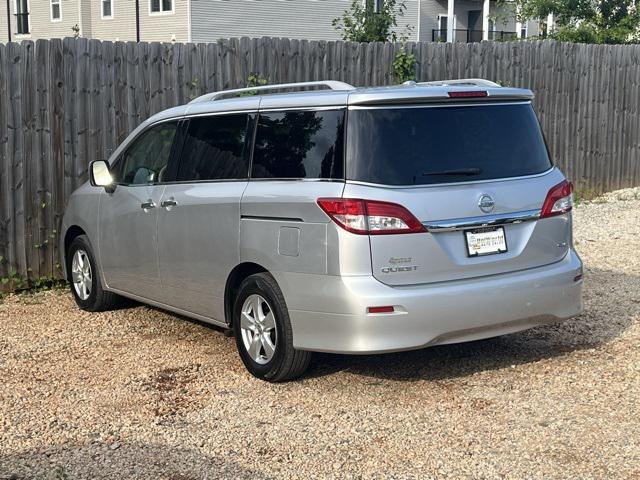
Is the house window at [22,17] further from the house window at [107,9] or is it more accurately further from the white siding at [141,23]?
the house window at [107,9]

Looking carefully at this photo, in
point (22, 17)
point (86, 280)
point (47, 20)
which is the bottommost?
point (86, 280)

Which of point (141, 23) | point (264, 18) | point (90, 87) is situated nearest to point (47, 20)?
point (141, 23)

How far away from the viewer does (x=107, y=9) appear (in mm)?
37438

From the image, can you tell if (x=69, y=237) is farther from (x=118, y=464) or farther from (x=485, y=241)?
(x=485, y=241)

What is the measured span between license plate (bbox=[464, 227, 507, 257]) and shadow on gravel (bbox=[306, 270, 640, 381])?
97cm

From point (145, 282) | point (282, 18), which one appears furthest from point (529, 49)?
point (282, 18)

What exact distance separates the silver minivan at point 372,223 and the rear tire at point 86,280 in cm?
154

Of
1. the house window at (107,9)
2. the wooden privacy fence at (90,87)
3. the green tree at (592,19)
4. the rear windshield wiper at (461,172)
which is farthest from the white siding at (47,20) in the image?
the rear windshield wiper at (461,172)

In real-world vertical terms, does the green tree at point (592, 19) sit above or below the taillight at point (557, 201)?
above

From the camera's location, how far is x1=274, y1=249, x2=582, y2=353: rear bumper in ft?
18.7

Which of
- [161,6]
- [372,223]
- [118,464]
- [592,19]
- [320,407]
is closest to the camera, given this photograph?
[118,464]

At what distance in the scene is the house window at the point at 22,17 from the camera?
4072 cm

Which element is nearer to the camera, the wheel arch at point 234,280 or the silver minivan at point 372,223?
the silver minivan at point 372,223

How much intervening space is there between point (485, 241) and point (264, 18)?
3067 centimetres
